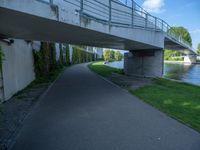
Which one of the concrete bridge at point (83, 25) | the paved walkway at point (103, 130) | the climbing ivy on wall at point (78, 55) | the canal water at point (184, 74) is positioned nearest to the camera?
the paved walkway at point (103, 130)

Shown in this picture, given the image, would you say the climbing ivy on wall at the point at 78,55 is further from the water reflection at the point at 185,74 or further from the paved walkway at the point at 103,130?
the paved walkway at the point at 103,130

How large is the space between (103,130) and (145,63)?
1458 centimetres

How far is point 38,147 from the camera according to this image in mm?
4285

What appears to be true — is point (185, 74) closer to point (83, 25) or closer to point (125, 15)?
point (125, 15)

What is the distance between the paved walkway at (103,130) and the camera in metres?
4.34

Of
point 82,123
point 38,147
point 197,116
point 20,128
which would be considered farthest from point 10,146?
point 197,116

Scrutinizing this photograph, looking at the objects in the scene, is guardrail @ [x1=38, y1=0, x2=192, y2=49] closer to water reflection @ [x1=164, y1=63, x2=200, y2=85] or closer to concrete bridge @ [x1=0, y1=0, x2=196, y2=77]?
concrete bridge @ [x1=0, y1=0, x2=196, y2=77]

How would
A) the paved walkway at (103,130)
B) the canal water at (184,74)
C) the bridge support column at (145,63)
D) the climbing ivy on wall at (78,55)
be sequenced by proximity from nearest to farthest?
1. the paved walkway at (103,130)
2. the bridge support column at (145,63)
3. the canal water at (184,74)
4. the climbing ivy on wall at (78,55)

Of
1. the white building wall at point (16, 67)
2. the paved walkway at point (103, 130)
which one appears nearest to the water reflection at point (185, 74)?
the paved walkway at point (103, 130)

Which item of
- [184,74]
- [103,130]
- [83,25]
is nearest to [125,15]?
[83,25]

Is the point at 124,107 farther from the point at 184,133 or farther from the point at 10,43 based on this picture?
the point at 10,43

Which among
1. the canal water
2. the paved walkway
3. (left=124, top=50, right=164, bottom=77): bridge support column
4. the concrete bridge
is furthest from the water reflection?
the paved walkway

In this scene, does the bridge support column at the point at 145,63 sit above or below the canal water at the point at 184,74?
above

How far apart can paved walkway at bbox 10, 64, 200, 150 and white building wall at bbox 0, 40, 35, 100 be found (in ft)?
7.69
